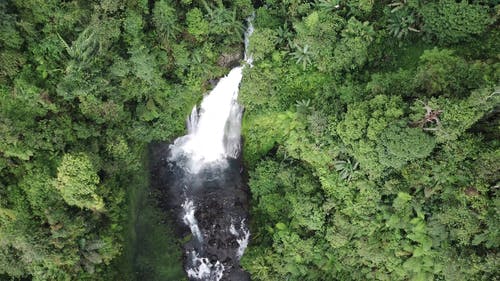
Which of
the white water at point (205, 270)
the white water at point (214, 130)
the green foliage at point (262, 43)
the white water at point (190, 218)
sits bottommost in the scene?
the white water at point (205, 270)

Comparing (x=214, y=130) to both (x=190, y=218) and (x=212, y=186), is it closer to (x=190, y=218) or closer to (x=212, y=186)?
(x=212, y=186)

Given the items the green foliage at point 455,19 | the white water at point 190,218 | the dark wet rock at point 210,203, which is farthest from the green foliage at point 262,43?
the white water at point 190,218

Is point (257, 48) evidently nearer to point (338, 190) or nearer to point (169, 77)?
point (169, 77)

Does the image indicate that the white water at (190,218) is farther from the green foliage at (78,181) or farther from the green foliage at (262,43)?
the green foliage at (262,43)

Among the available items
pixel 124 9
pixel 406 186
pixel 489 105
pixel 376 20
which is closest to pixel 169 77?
pixel 124 9

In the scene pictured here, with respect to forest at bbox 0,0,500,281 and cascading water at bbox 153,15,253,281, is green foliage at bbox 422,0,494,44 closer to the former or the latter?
forest at bbox 0,0,500,281

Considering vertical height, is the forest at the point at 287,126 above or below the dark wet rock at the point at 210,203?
above

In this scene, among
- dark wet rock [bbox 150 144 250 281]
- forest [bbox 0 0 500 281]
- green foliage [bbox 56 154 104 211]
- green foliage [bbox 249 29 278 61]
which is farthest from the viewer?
dark wet rock [bbox 150 144 250 281]

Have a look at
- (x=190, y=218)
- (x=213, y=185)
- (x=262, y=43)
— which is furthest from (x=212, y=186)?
(x=262, y=43)

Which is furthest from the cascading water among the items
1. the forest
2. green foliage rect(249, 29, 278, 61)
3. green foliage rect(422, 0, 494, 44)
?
green foliage rect(422, 0, 494, 44)
